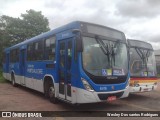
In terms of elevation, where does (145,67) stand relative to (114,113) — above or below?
above

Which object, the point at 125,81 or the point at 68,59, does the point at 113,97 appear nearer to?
the point at 125,81

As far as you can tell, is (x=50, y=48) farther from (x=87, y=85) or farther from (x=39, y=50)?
(x=87, y=85)

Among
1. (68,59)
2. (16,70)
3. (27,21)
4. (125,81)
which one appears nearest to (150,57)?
(125,81)

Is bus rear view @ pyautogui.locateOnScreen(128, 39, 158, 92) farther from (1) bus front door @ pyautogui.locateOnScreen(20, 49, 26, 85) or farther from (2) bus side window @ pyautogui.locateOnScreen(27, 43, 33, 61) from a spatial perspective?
(1) bus front door @ pyautogui.locateOnScreen(20, 49, 26, 85)

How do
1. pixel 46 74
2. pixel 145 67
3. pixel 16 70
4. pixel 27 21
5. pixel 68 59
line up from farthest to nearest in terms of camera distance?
pixel 27 21 < pixel 16 70 < pixel 145 67 < pixel 46 74 < pixel 68 59

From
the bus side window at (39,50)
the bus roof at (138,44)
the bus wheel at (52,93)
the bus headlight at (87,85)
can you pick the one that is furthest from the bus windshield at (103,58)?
the bus side window at (39,50)

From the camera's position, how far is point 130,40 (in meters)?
10.9

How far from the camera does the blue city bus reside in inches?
290

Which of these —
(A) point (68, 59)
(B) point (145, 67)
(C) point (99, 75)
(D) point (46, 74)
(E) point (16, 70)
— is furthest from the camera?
(E) point (16, 70)

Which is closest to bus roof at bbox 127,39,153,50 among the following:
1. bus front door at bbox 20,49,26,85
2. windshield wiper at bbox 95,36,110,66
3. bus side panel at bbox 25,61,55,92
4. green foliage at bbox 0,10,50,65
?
windshield wiper at bbox 95,36,110,66

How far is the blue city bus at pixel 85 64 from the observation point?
736 cm

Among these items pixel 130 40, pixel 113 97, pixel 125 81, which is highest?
pixel 130 40

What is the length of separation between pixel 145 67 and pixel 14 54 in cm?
985

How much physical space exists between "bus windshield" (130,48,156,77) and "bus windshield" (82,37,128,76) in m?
2.09
